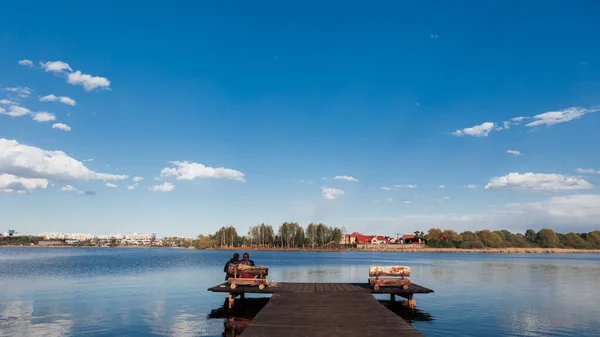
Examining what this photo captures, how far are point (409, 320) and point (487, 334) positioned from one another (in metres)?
4.91

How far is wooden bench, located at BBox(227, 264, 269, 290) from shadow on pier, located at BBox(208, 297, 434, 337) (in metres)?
1.80

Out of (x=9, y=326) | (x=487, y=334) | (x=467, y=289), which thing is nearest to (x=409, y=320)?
(x=487, y=334)

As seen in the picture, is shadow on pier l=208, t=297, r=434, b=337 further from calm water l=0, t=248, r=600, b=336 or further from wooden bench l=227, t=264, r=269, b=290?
wooden bench l=227, t=264, r=269, b=290

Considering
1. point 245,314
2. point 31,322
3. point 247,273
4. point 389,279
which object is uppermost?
point 247,273

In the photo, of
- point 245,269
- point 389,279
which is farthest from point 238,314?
point 389,279

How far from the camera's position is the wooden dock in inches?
584

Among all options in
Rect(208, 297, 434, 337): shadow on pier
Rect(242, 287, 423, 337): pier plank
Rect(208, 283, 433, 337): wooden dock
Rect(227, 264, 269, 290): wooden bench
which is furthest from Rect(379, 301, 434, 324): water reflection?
Rect(227, 264, 269, 290): wooden bench

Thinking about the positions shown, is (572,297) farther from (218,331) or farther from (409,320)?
(218,331)

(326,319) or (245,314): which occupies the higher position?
(326,319)

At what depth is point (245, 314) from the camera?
2698 cm

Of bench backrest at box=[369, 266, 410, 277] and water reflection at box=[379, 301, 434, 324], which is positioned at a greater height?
bench backrest at box=[369, 266, 410, 277]

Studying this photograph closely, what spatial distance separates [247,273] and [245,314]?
2.76m

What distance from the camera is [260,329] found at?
15258 millimetres

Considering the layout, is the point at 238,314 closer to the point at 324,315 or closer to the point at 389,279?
the point at 324,315
